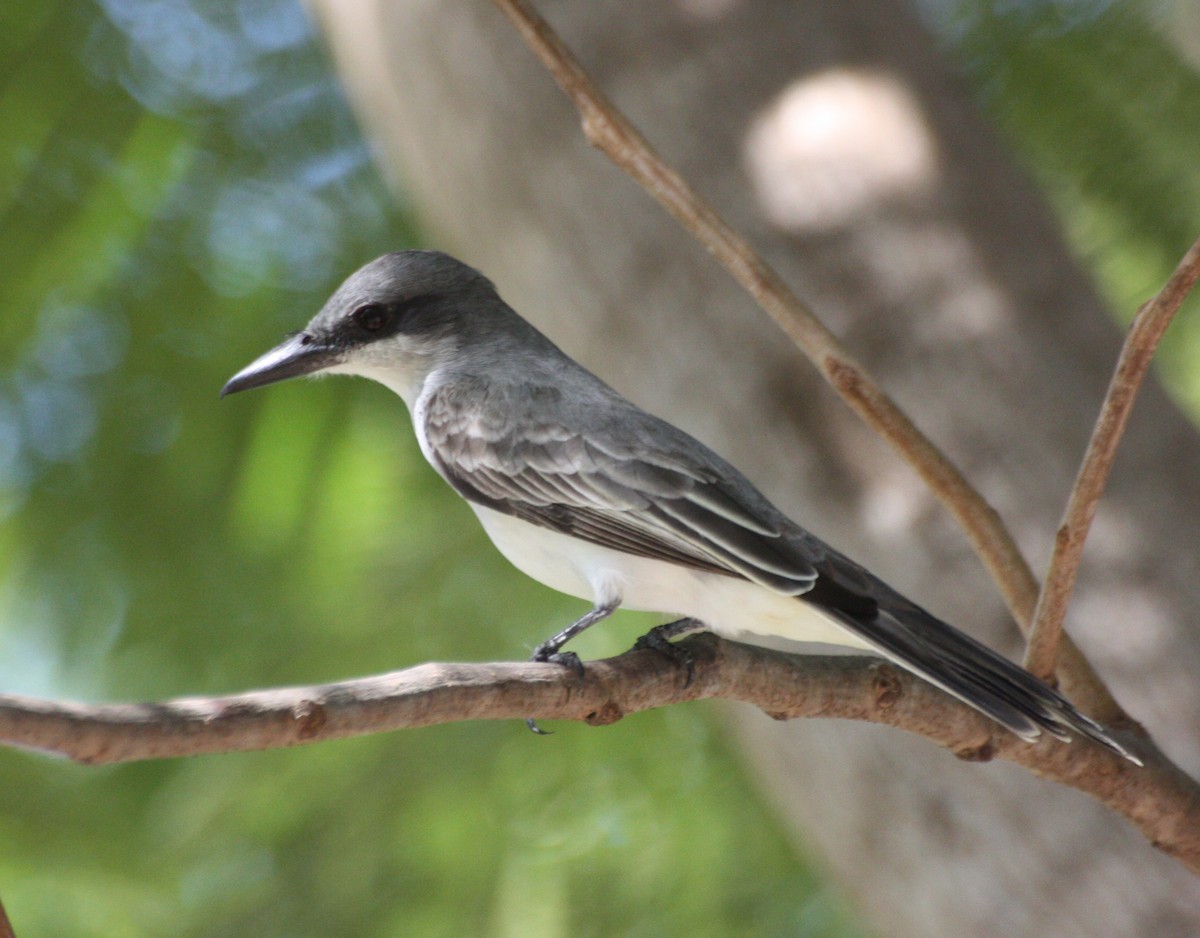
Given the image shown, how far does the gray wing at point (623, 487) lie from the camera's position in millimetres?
2365

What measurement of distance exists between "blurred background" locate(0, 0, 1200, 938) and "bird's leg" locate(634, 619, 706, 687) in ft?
7.00

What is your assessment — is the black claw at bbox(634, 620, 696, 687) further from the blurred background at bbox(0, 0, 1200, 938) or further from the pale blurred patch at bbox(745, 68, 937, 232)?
the blurred background at bbox(0, 0, 1200, 938)

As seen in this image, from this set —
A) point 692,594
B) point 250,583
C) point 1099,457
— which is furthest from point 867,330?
point 250,583

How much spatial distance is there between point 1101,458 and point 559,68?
1.10m

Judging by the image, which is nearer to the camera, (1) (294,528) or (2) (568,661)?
(2) (568,661)

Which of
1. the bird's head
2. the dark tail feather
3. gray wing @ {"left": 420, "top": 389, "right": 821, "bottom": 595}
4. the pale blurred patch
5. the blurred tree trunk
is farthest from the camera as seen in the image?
the pale blurred patch

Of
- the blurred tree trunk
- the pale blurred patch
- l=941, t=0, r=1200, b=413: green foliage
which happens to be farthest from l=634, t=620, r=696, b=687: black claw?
l=941, t=0, r=1200, b=413: green foliage

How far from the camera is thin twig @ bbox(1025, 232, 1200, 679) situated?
1.98 m

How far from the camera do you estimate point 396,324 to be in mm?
3100

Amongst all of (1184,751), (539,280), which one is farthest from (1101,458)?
(539,280)

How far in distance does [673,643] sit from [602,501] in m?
0.39

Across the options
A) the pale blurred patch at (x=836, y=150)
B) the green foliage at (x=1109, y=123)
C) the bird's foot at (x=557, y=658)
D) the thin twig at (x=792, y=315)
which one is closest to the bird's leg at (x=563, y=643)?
the bird's foot at (x=557, y=658)

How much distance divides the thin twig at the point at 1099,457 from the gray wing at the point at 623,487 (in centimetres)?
40

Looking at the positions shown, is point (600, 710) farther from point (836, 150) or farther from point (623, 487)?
point (836, 150)
